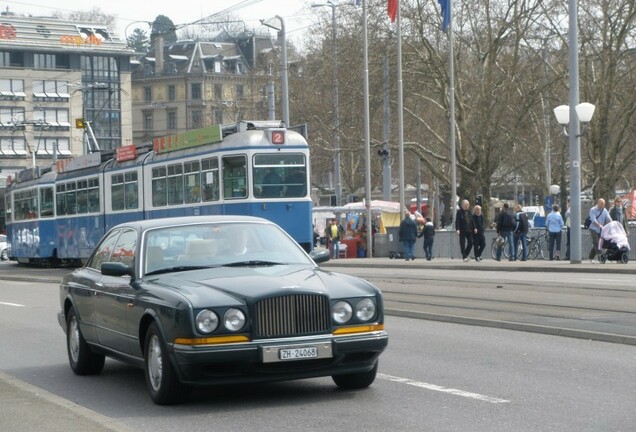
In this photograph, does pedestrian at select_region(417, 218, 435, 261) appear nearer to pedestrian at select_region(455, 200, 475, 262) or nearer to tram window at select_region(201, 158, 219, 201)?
pedestrian at select_region(455, 200, 475, 262)

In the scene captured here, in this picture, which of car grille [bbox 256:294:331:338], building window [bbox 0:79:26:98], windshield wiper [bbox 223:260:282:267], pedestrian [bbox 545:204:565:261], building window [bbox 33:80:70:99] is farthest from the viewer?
building window [bbox 33:80:70:99]

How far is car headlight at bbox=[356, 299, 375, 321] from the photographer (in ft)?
32.4

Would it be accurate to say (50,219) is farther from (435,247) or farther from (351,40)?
(351,40)

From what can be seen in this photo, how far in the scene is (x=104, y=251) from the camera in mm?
12297

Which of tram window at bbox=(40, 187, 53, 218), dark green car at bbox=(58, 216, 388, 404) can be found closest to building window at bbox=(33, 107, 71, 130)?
tram window at bbox=(40, 187, 53, 218)

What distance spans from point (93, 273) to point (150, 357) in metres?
2.36

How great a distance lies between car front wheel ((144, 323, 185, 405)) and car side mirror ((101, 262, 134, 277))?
87cm

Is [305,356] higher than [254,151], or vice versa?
[254,151]

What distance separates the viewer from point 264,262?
10.8 meters

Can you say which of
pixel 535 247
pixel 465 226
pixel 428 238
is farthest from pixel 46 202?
pixel 535 247

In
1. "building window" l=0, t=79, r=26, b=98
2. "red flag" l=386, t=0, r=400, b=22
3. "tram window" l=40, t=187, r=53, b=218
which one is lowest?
"tram window" l=40, t=187, r=53, b=218

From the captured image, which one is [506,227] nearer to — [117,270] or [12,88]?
[117,270]

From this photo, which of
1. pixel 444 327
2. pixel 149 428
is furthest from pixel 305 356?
pixel 444 327

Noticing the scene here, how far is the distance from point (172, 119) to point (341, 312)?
130 metres
